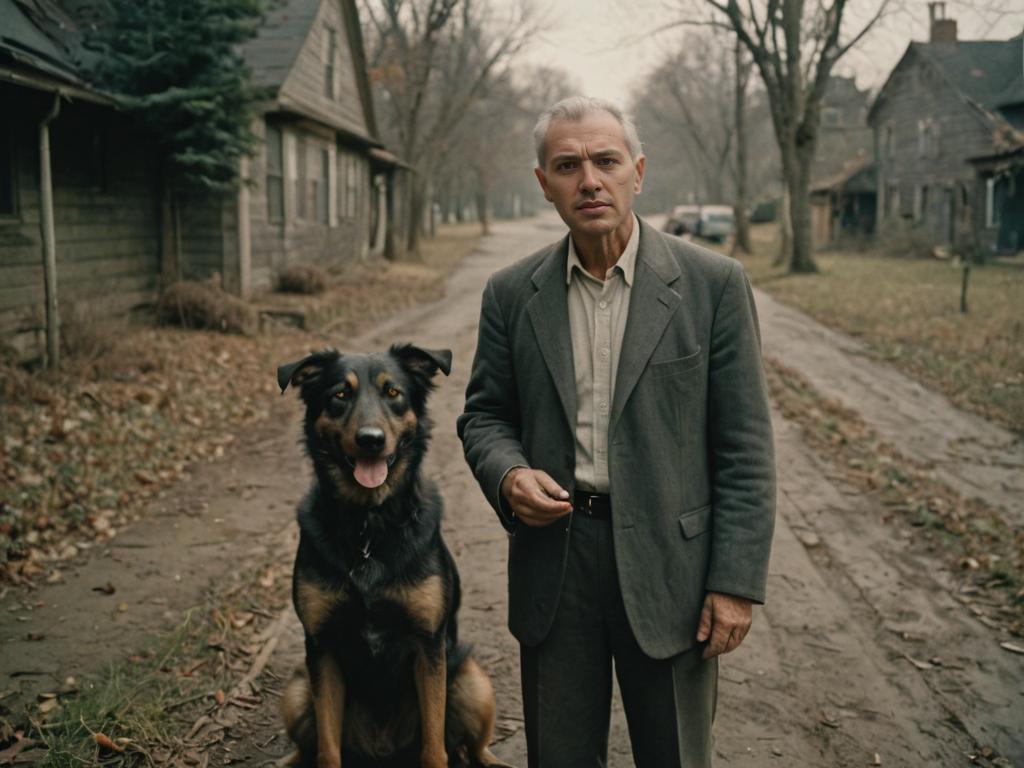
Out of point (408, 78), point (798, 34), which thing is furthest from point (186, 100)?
point (408, 78)

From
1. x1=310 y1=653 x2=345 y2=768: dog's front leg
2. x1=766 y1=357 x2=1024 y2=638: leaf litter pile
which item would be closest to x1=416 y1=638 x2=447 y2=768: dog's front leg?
x1=310 y1=653 x2=345 y2=768: dog's front leg

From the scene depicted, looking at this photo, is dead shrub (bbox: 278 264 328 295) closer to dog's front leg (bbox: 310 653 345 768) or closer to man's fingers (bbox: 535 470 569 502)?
dog's front leg (bbox: 310 653 345 768)

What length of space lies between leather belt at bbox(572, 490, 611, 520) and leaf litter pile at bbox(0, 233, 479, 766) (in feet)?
7.28

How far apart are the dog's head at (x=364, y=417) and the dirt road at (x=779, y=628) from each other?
1.32 m

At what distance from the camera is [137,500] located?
697 centimetres

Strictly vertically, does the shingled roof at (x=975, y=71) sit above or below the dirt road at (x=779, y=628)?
above

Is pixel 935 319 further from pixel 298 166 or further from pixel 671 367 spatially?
pixel 671 367

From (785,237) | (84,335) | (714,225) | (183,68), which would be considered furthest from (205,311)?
(714,225)

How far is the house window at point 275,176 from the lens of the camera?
18.1 meters

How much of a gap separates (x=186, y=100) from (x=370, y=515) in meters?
10.8

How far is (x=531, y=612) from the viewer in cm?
260

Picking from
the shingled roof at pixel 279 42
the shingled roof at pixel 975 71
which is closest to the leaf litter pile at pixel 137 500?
the shingled roof at pixel 279 42

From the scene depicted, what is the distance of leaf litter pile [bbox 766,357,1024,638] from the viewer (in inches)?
208

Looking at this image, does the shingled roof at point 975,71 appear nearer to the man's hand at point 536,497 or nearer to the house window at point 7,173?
the house window at point 7,173
